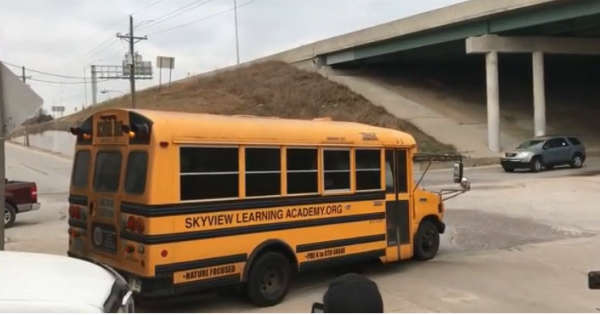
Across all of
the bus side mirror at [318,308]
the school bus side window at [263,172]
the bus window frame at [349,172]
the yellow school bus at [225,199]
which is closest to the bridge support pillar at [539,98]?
the yellow school bus at [225,199]

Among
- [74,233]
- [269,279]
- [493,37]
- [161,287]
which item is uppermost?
[493,37]

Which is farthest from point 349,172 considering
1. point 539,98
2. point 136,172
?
point 539,98

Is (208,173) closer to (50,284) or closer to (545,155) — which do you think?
(50,284)

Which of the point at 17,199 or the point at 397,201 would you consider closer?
the point at 397,201

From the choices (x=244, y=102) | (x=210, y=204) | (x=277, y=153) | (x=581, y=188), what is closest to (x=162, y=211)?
(x=210, y=204)

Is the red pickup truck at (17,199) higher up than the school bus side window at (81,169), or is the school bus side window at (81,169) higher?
the school bus side window at (81,169)

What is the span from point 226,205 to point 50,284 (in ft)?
12.0

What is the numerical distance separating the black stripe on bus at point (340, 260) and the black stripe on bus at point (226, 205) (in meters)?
0.73

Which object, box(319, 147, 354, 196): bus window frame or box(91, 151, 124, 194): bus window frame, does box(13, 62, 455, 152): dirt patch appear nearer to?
box(319, 147, 354, 196): bus window frame

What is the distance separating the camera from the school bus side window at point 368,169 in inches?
337

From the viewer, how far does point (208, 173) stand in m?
6.89

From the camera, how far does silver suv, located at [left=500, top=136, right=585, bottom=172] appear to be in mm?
29078

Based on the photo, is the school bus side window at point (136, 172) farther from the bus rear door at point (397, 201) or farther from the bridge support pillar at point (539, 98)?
the bridge support pillar at point (539, 98)

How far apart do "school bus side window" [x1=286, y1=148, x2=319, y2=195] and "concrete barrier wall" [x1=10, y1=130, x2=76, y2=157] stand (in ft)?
119
